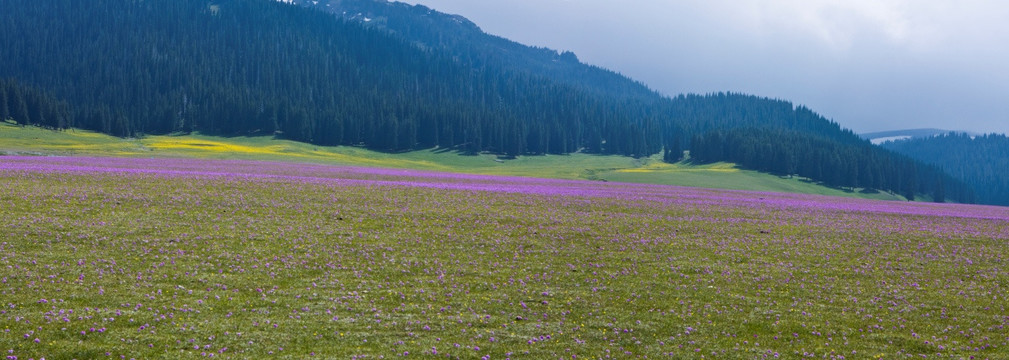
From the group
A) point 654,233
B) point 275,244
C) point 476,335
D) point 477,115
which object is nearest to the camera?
point 476,335

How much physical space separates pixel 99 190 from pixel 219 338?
25.5 m

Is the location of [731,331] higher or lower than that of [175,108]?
lower

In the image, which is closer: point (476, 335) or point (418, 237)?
point (476, 335)

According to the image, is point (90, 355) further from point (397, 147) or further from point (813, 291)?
point (397, 147)

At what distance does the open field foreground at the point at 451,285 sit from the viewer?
1309cm

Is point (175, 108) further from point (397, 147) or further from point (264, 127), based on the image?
point (397, 147)

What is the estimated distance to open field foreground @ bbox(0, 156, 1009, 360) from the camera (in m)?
13.1

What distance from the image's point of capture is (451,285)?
59.3ft

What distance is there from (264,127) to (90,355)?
625 ft

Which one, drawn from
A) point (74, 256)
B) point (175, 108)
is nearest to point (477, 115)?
point (175, 108)

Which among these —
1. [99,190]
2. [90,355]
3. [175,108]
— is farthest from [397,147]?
[90,355]

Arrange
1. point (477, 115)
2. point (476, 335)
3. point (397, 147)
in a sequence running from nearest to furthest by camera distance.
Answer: point (476, 335) < point (397, 147) < point (477, 115)

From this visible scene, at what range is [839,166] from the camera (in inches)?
5891

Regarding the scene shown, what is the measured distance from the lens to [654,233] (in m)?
30.5
